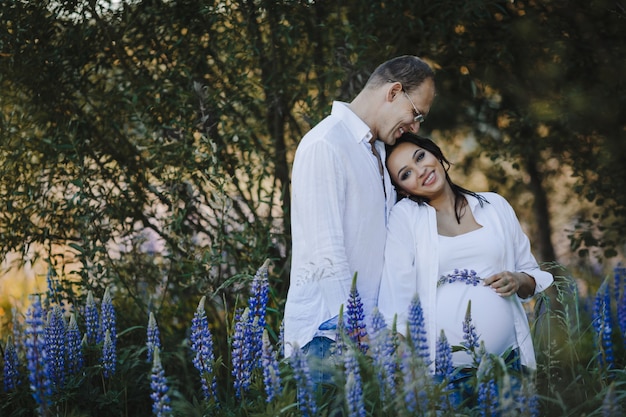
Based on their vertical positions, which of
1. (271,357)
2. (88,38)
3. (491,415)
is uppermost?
(88,38)

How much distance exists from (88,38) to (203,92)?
0.79 metres

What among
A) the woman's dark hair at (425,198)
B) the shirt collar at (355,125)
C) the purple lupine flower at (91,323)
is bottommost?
the purple lupine flower at (91,323)

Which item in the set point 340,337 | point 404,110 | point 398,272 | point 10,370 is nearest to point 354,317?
point 340,337

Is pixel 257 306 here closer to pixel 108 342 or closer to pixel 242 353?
pixel 242 353

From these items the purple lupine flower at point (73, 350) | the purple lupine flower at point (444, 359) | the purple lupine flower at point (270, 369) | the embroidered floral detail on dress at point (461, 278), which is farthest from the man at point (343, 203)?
the purple lupine flower at point (73, 350)

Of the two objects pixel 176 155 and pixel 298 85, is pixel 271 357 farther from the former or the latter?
pixel 298 85

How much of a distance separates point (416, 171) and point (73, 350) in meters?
1.57

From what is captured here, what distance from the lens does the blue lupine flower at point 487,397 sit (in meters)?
2.30

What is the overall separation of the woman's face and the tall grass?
0.60m

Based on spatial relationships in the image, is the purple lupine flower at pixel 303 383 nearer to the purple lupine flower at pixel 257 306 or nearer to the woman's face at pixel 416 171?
the purple lupine flower at pixel 257 306

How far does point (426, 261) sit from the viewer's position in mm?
2920

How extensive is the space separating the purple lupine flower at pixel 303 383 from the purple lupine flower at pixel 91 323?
1.21 m

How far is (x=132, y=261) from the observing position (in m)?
4.69

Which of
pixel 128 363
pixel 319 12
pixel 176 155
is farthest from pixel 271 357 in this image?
→ pixel 319 12
